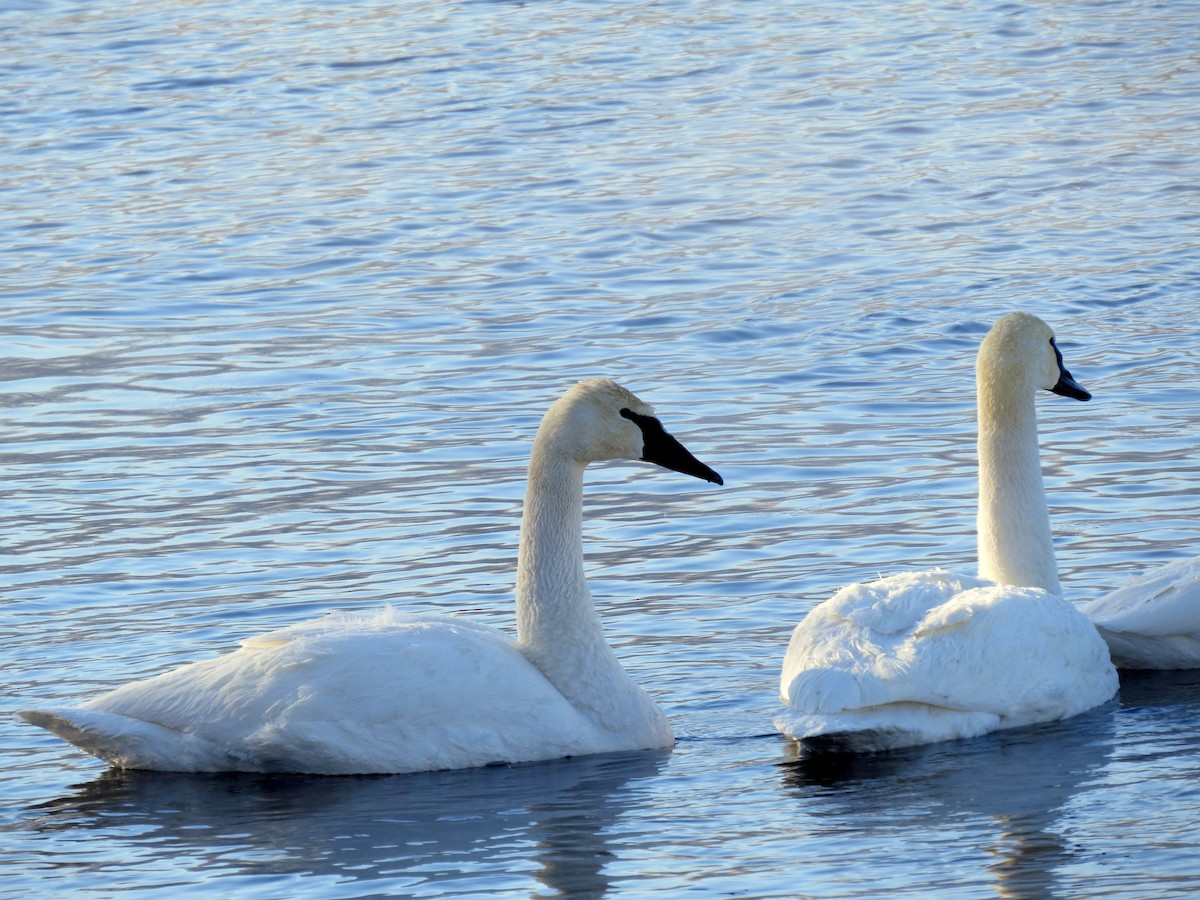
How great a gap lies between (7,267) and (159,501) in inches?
279

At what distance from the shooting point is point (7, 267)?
715 inches

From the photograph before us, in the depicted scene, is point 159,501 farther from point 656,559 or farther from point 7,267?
point 7,267

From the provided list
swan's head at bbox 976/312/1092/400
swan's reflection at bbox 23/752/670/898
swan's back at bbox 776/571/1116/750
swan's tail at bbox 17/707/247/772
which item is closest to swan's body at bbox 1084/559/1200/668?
swan's back at bbox 776/571/1116/750

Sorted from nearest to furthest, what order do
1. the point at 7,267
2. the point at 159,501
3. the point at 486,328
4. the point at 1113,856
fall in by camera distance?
1. the point at 1113,856
2. the point at 159,501
3. the point at 486,328
4. the point at 7,267

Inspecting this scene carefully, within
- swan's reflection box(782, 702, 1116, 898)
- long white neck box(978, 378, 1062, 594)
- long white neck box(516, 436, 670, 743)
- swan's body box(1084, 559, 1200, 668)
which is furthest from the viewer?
long white neck box(978, 378, 1062, 594)

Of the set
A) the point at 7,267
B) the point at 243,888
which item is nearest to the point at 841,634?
the point at 243,888

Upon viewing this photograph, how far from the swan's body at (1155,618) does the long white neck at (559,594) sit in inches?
75.4

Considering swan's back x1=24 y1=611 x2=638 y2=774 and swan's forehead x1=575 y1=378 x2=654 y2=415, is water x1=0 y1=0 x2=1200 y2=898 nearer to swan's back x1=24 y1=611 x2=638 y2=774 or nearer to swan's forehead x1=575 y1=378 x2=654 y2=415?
swan's back x1=24 y1=611 x2=638 y2=774

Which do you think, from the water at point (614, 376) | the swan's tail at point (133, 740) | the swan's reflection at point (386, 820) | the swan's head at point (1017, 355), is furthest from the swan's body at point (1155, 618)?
the swan's tail at point (133, 740)

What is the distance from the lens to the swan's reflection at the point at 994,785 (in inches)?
277

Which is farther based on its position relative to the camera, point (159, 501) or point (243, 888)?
point (159, 501)

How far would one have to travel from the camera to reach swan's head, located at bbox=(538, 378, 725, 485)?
852 centimetres

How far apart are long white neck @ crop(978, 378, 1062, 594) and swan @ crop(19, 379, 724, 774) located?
1.37m

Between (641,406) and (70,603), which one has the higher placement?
(641,406)
